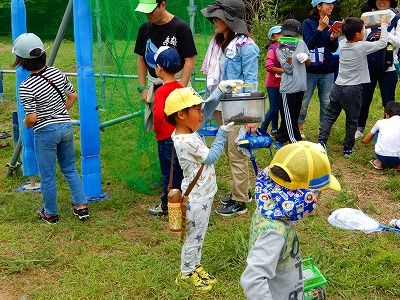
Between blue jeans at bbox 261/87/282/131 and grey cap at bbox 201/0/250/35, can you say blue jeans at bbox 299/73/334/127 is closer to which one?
blue jeans at bbox 261/87/282/131

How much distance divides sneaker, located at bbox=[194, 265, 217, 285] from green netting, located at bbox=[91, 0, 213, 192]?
1761 millimetres

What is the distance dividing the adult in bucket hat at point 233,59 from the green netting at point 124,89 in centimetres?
80

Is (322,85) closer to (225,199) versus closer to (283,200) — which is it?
(225,199)

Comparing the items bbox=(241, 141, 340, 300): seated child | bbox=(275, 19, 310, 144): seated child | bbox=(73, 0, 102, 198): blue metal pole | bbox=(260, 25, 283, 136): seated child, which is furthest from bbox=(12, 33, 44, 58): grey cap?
bbox=(260, 25, 283, 136): seated child

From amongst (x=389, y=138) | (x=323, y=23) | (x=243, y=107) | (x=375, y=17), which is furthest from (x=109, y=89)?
(x=375, y=17)

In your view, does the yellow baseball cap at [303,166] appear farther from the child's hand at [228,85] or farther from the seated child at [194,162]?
the child's hand at [228,85]

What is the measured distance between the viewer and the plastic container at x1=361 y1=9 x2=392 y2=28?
19.0ft

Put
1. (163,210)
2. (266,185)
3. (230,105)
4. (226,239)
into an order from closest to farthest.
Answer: (266,185) → (230,105) → (226,239) → (163,210)

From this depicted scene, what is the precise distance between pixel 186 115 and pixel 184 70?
1.31 m

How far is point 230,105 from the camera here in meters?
3.54

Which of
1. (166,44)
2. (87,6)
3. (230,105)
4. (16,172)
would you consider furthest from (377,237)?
(16,172)

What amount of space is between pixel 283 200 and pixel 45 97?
8.55ft

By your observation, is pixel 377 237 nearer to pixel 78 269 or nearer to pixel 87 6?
pixel 78 269

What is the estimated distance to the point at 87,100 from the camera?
14.6ft
